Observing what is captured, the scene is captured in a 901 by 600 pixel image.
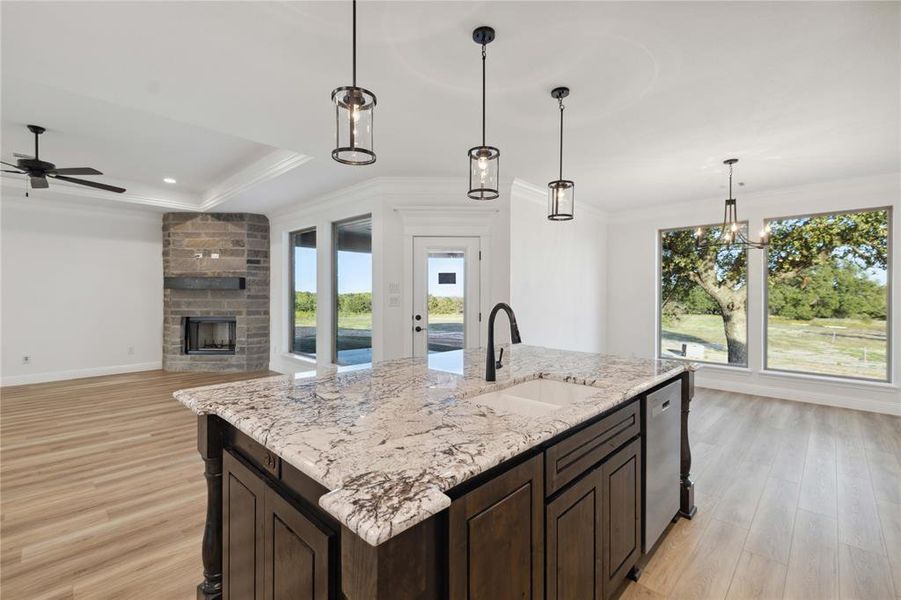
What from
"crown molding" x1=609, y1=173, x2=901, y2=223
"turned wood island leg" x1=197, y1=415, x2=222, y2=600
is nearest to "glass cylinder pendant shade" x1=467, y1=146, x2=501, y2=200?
"turned wood island leg" x1=197, y1=415, x2=222, y2=600

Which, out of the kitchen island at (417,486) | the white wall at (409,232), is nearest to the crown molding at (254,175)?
A: the white wall at (409,232)

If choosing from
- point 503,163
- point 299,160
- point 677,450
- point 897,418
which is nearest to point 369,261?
point 299,160

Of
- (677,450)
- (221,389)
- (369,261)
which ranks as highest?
(369,261)

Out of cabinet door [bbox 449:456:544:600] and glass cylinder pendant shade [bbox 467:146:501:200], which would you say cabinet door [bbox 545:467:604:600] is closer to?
cabinet door [bbox 449:456:544:600]

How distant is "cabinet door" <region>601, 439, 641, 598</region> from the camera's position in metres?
1.59

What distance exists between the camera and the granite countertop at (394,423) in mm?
806

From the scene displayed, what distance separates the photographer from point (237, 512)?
4.58ft

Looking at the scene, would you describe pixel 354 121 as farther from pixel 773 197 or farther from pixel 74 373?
pixel 74 373

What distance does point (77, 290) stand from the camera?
6.13 metres

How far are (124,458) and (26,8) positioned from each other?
300 cm

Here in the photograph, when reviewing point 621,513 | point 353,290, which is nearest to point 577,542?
point 621,513

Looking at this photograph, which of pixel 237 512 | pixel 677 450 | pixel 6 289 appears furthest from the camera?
pixel 6 289

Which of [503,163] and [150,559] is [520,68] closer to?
[503,163]

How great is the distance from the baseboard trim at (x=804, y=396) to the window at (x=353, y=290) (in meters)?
4.73
